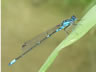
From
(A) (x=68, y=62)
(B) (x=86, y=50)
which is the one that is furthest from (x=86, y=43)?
(A) (x=68, y=62)

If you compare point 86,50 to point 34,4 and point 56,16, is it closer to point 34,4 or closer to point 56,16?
point 56,16

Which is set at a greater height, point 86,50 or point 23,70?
point 23,70

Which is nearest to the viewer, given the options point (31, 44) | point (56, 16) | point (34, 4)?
point (31, 44)

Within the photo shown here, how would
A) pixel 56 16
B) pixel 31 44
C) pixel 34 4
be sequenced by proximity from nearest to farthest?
pixel 31 44
pixel 56 16
pixel 34 4

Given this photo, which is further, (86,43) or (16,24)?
(16,24)

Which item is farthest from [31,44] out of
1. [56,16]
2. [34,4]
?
[34,4]

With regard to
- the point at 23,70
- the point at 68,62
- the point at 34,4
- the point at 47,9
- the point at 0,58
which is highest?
the point at 34,4
